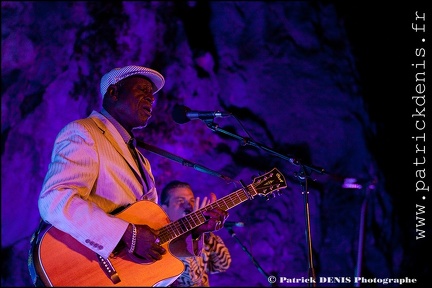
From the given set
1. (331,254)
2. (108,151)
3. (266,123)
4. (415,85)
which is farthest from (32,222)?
(415,85)

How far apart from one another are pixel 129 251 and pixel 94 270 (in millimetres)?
250

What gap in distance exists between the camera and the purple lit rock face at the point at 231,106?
551cm

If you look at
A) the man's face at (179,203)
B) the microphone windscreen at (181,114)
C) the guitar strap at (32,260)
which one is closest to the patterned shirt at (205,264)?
the man's face at (179,203)

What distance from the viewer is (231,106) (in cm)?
608

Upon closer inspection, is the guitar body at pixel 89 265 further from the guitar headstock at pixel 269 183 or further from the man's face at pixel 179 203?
the man's face at pixel 179 203

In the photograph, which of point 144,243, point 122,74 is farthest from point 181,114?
point 144,243

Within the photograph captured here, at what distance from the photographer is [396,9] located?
6.51 meters

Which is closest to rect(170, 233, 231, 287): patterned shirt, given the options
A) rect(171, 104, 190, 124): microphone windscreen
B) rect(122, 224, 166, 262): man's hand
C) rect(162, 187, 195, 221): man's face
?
rect(162, 187, 195, 221): man's face

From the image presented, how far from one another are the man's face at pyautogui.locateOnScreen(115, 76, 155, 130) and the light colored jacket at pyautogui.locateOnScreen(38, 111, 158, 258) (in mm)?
178

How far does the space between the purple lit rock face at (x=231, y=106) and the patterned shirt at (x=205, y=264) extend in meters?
0.66

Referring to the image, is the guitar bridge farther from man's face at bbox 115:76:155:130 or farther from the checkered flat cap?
the checkered flat cap

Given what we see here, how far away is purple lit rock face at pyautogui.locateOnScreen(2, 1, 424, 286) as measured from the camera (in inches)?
217

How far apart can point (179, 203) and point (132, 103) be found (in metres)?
1.48

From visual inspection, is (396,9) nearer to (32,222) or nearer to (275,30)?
(275,30)
